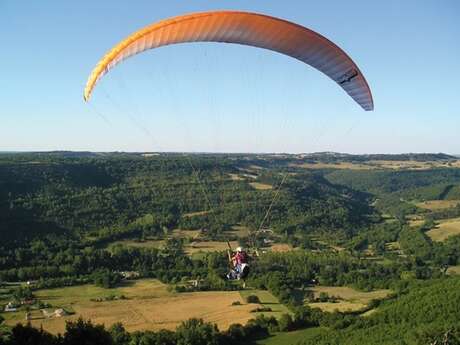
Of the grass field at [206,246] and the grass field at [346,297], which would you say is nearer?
the grass field at [346,297]

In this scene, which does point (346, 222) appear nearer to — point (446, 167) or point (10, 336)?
point (10, 336)

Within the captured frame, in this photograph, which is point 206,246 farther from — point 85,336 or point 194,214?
point 85,336

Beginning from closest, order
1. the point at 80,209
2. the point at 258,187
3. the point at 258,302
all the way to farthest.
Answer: the point at 258,302, the point at 80,209, the point at 258,187

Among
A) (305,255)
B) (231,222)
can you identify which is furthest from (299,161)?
(305,255)

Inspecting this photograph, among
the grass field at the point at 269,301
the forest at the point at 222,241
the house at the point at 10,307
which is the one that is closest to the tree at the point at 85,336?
the forest at the point at 222,241

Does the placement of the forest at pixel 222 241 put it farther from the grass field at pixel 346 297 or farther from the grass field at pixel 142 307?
the grass field at pixel 142 307
